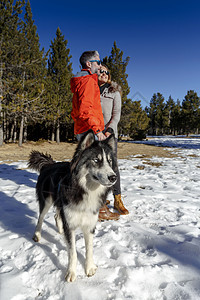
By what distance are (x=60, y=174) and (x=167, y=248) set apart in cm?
193

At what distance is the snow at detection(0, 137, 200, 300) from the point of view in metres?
1.84

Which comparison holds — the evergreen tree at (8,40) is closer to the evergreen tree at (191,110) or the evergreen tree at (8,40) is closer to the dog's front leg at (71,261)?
the dog's front leg at (71,261)

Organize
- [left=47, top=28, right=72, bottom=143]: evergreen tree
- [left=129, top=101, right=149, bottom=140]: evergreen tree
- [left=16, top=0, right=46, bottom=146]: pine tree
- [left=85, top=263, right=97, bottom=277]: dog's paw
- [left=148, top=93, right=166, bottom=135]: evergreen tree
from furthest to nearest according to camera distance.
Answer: [left=148, top=93, right=166, bottom=135]: evergreen tree
[left=129, top=101, right=149, bottom=140]: evergreen tree
[left=47, top=28, right=72, bottom=143]: evergreen tree
[left=16, top=0, right=46, bottom=146]: pine tree
[left=85, top=263, right=97, bottom=277]: dog's paw

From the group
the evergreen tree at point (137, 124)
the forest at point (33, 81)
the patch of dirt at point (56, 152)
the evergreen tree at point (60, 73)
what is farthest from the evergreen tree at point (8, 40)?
the evergreen tree at point (137, 124)

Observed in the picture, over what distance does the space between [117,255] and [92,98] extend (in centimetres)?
225

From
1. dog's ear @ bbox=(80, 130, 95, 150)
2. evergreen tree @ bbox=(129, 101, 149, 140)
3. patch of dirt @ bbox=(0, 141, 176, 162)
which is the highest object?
evergreen tree @ bbox=(129, 101, 149, 140)

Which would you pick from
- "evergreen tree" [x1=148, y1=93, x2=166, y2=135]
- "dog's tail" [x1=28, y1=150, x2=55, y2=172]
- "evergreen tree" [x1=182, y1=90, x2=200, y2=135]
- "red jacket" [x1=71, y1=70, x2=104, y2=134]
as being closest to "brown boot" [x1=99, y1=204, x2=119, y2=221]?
"dog's tail" [x1=28, y1=150, x2=55, y2=172]

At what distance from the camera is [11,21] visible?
1457 centimetres

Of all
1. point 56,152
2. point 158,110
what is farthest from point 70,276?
point 158,110

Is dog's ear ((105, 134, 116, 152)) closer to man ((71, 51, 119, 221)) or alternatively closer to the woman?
man ((71, 51, 119, 221))

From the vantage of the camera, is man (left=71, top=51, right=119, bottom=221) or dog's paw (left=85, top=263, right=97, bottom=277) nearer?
dog's paw (left=85, top=263, right=97, bottom=277)

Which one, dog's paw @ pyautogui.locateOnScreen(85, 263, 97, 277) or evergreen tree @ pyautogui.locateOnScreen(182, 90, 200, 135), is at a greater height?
evergreen tree @ pyautogui.locateOnScreen(182, 90, 200, 135)

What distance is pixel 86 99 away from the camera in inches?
98.4

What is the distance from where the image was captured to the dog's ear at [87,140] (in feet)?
7.05
